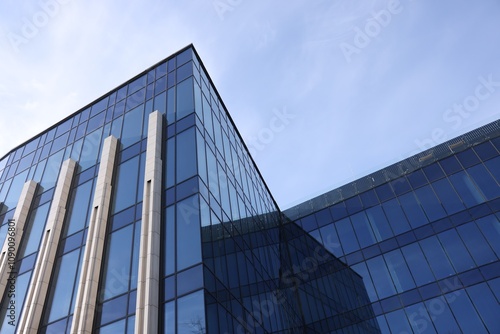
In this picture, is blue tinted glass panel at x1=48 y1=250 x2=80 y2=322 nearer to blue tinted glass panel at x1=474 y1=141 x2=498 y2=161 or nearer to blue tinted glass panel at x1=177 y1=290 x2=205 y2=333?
blue tinted glass panel at x1=177 y1=290 x2=205 y2=333

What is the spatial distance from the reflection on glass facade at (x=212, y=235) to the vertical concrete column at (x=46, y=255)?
0.29 ft

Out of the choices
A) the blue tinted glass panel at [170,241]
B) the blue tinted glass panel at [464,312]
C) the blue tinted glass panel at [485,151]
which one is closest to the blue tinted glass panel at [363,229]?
the blue tinted glass panel at [464,312]

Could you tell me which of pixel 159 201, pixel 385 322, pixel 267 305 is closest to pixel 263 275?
pixel 267 305

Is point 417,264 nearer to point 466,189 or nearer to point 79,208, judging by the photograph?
point 466,189

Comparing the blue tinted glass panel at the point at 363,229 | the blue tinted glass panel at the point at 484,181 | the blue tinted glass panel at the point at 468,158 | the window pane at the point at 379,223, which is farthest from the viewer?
the blue tinted glass panel at the point at 363,229

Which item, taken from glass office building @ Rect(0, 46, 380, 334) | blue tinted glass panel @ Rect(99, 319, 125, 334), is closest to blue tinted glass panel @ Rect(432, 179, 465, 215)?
glass office building @ Rect(0, 46, 380, 334)

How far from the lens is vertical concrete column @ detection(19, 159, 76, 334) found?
1789cm

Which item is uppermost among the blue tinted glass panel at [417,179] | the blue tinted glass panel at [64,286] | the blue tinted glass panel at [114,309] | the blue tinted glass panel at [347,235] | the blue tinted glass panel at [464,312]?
the blue tinted glass panel at [417,179]

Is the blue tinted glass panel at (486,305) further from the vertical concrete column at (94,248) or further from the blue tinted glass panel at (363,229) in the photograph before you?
the vertical concrete column at (94,248)

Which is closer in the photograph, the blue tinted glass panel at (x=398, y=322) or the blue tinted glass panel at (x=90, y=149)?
the blue tinted glass panel at (x=90, y=149)

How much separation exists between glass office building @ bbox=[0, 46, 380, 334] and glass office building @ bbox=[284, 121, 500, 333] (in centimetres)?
226

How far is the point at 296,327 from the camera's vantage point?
26750mm

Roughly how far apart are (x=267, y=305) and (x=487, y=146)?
72.6ft

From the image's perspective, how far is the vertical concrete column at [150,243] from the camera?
48.2 feet
